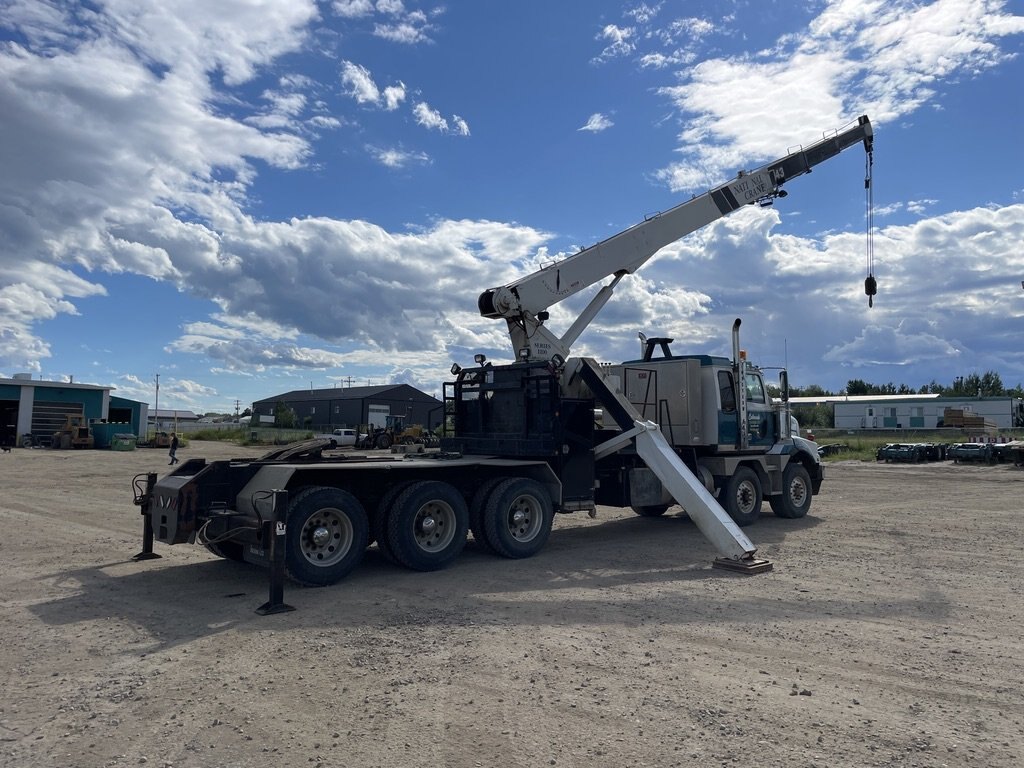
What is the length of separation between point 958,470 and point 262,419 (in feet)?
226

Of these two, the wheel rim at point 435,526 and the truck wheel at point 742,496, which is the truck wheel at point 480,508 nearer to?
the wheel rim at point 435,526

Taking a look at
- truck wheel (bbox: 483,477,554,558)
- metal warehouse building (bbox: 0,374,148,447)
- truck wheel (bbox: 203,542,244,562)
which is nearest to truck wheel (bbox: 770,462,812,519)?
truck wheel (bbox: 483,477,554,558)

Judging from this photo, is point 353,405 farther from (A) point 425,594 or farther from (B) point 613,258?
(A) point 425,594

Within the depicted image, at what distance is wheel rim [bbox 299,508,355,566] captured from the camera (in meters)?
8.21

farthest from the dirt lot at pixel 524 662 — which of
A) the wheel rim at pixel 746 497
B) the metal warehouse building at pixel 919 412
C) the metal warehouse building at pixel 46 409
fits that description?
the metal warehouse building at pixel 919 412

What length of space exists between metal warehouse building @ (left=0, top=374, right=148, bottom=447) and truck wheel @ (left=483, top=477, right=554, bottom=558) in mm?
48375

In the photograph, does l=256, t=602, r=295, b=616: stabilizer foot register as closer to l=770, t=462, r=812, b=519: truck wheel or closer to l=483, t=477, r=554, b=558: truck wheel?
l=483, t=477, r=554, b=558: truck wheel

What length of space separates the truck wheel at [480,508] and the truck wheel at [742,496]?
476cm

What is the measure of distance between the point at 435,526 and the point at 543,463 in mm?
1911

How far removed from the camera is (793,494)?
14.4m

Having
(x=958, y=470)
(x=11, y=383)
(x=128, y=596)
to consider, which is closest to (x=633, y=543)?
(x=128, y=596)

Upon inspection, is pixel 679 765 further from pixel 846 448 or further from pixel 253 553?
pixel 846 448

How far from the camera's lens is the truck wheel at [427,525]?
8.85 meters

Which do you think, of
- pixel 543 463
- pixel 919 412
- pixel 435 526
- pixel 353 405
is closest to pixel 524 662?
pixel 435 526
